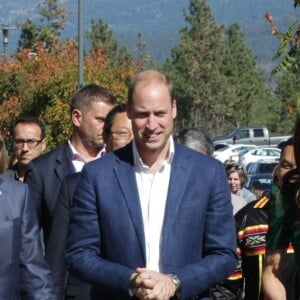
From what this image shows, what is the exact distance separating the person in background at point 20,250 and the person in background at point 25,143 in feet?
12.4

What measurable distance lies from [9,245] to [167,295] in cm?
79

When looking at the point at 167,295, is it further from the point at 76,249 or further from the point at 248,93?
the point at 248,93

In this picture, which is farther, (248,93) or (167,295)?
(248,93)

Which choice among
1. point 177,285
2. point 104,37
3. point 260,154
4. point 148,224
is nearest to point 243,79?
point 104,37

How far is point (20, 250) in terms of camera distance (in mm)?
4918

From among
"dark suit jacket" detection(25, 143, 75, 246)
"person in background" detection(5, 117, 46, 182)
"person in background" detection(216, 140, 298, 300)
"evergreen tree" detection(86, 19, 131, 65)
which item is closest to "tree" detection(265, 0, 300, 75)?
"person in background" detection(5, 117, 46, 182)

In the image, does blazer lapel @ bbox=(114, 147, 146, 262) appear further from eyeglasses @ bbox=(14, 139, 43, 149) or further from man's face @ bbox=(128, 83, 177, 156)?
eyeglasses @ bbox=(14, 139, 43, 149)

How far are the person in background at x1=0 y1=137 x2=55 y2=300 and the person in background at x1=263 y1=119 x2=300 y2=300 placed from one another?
1037 mm

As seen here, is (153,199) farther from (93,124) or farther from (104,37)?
(104,37)

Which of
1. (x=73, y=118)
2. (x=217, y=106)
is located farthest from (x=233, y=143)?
(x=73, y=118)

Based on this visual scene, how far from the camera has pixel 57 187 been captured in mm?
6594

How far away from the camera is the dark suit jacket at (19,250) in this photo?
484cm

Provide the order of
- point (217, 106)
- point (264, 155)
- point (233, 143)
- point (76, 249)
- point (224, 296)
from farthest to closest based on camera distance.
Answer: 1. point (217, 106)
2. point (233, 143)
3. point (264, 155)
4. point (224, 296)
5. point (76, 249)

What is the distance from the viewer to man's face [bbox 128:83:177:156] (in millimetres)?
4781
